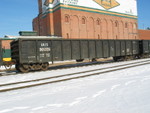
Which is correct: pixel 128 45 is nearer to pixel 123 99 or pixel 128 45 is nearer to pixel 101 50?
pixel 101 50

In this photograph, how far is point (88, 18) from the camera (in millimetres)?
38688

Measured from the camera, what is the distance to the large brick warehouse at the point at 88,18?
35.1 meters

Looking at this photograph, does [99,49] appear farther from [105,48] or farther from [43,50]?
[43,50]

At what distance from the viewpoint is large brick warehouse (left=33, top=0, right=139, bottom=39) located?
3506 cm

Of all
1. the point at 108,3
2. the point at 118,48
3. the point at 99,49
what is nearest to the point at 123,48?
the point at 118,48

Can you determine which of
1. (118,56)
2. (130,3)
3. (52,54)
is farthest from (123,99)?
(130,3)

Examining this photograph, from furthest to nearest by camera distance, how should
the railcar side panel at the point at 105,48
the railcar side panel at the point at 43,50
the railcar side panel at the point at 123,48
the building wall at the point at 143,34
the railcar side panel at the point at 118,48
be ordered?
the building wall at the point at 143,34 < the railcar side panel at the point at 123,48 < the railcar side panel at the point at 118,48 < the railcar side panel at the point at 105,48 < the railcar side panel at the point at 43,50

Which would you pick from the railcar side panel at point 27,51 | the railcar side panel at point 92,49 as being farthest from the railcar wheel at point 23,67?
the railcar side panel at point 92,49

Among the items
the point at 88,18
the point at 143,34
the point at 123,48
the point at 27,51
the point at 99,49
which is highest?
the point at 88,18

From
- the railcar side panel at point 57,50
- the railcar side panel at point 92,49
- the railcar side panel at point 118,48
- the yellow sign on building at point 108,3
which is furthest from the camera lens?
the yellow sign on building at point 108,3

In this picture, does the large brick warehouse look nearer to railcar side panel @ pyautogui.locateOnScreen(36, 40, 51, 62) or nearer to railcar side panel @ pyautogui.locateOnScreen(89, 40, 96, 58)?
railcar side panel @ pyautogui.locateOnScreen(89, 40, 96, 58)

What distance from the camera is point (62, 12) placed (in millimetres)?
34125

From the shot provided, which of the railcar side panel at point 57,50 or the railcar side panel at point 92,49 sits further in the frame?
the railcar side panel at point 92,49

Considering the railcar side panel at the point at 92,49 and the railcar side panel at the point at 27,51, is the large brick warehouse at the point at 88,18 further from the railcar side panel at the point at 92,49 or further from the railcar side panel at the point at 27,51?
the railcar side panel at the point at 27,51
